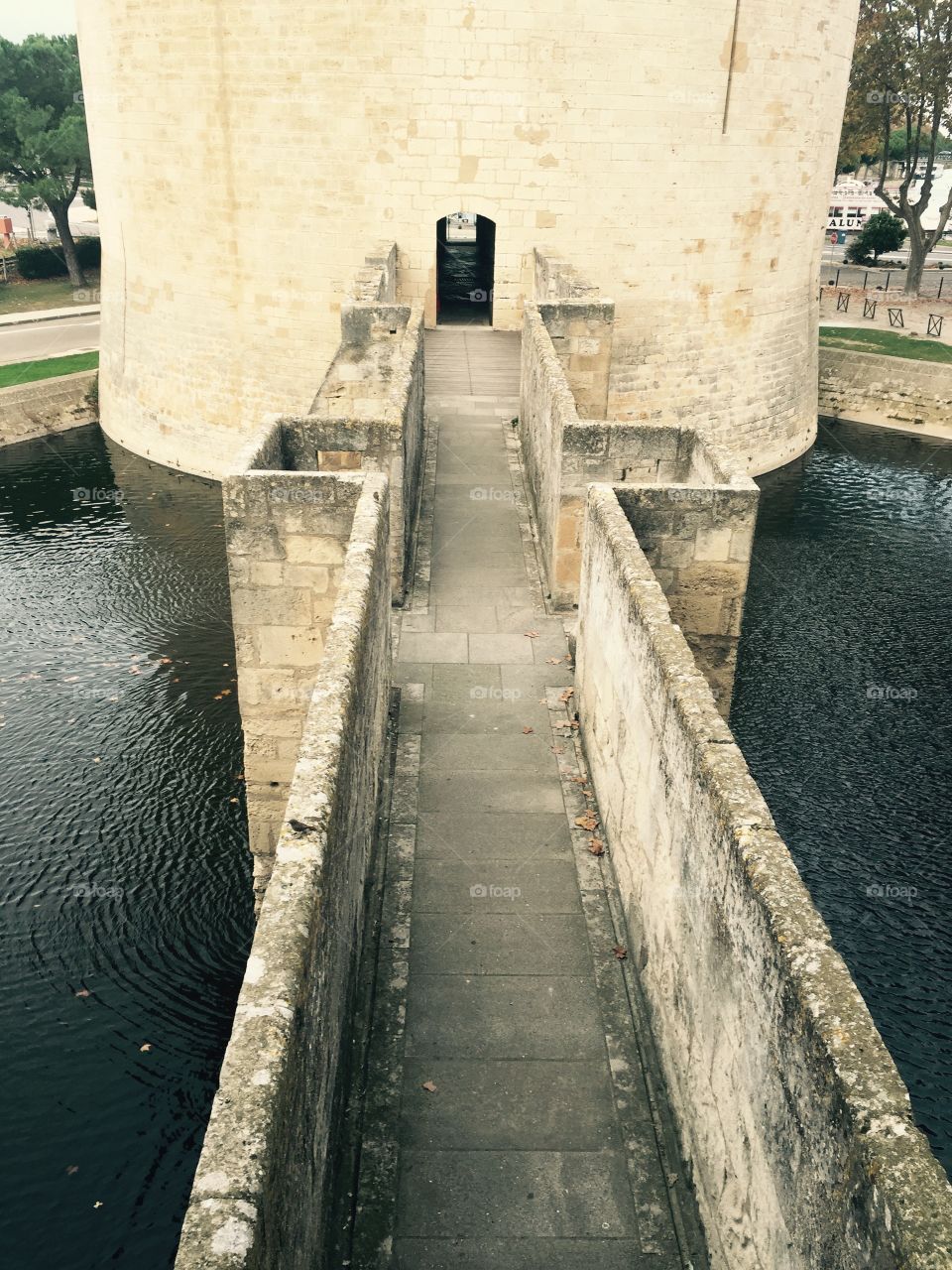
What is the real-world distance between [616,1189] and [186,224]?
1872 centimetres

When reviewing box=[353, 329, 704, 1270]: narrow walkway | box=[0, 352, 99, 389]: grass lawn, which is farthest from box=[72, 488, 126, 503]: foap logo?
box=[353, 329, 704, 1270]: narrow walkway

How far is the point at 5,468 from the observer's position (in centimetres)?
2262

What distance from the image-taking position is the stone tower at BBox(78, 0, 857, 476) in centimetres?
1733

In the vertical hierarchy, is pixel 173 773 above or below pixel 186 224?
below

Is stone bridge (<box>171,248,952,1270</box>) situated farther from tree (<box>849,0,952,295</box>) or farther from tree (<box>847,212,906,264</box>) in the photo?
tree (<box>847,212,906,264</box>)

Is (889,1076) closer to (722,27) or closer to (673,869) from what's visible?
(673,869)

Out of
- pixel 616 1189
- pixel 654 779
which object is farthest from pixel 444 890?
pixel 616 1189

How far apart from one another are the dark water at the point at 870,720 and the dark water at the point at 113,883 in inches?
234

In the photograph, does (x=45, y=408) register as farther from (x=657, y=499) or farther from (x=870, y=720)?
(x=657, y=499)

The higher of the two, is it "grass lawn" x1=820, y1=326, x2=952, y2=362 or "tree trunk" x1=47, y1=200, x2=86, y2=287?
"tree trunk" x1=47, y1=200, x2=86, y2=287
